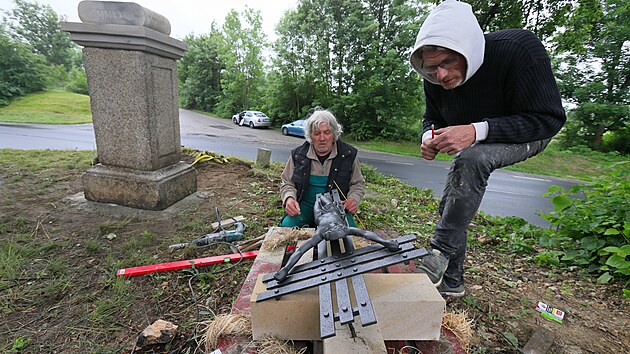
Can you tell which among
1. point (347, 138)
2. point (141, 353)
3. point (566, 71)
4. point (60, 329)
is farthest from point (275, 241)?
point (566, 71)

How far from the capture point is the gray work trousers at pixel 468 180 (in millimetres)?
1554

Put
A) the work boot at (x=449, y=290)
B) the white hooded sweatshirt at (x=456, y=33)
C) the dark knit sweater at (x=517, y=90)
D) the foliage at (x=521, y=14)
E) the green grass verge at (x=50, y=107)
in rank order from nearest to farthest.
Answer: the white hooded sweatshirt at (x=456, y=33)
the dark knit sweater at (x=517, y=90)
the work boot at (x=449, y=290)
the foliage at (x=521, y=14)
the green grass verge at (x=50, y=107)

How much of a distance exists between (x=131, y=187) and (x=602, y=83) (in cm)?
2169

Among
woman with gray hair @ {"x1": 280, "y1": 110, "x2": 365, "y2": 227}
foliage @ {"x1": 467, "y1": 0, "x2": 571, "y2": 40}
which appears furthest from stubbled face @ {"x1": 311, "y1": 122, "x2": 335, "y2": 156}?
foliage @ {"x1": 467, "y1": 0, "x2": 571, "y2": 40}

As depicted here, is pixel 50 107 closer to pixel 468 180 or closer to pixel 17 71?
pixel 17 71

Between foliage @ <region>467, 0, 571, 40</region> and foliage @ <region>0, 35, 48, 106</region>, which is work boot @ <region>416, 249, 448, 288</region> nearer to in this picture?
foliage @ <region>467, 0, 571, 40</region>

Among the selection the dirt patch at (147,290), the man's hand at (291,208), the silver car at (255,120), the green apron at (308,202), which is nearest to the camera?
the dirt patch at (147,290)

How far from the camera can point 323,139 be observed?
8.18ft

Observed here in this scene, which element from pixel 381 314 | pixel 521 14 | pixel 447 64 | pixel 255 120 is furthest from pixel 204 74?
pixel 381 314

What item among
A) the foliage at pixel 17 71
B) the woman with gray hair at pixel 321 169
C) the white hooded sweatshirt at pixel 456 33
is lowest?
the woman with gray hair at pixel 321 169

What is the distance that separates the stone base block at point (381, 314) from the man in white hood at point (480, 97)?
0.57 m

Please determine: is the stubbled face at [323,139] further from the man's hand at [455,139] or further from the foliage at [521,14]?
the foliage at [521,14]

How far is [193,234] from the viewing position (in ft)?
9.43

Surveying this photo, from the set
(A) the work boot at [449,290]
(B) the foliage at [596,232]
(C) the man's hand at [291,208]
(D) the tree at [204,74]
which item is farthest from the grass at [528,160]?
(D) the tree at [204,74]
